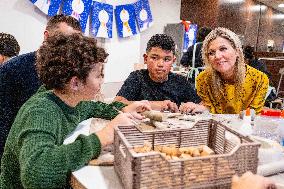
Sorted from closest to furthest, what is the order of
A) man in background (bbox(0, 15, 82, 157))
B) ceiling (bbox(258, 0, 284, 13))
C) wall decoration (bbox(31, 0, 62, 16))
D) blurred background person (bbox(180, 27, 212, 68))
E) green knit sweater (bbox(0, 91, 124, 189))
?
green knit sweater (bbox(0, 91, 124, 189)) < man in background (bbox(0, 15, 82, 157)) < wall decoration (bbox(31, 0, 62, 16)) < blurred background person (bbox(180, 27, 212, 68)) < ceiling (bbox(258, 0, 284, 13))

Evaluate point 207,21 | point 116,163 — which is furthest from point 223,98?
point 207,21

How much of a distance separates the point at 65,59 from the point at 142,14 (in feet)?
15.3

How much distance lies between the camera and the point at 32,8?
13.6 ft

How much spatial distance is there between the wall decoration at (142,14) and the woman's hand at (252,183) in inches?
196

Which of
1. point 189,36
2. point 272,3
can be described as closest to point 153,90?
point 189,36

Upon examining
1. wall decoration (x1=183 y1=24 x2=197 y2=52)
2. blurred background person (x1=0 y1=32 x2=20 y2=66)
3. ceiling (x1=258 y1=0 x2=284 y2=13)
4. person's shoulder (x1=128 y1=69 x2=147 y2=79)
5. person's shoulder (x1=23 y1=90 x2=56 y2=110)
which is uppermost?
ceiling (x1=258 y1=0 x2=284 y2=13)

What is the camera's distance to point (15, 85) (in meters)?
2.12

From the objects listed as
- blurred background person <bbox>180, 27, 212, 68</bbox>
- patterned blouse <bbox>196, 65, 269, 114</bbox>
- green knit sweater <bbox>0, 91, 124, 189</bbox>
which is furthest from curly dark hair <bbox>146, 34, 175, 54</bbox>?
blurred background person <bbox>180, 27, 212, 68</bbox>

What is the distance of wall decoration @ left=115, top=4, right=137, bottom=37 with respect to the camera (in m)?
5.30

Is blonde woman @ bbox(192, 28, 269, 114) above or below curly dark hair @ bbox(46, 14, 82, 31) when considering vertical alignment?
below

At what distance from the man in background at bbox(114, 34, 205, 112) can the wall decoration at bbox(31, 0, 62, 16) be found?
220 centimetres

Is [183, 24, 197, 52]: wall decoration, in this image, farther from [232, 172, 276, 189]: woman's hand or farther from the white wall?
[232, 172, 276, 189]: woman's hand

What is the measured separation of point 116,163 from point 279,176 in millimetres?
585

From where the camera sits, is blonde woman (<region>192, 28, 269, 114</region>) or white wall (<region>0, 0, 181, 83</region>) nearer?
blonde woman (<region>192, 28, 269, 114</region>)
